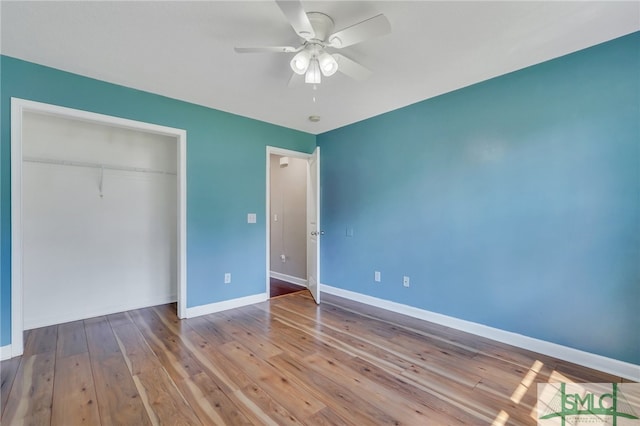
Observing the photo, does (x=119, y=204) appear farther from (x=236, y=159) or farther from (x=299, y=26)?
(x=299, y=26)

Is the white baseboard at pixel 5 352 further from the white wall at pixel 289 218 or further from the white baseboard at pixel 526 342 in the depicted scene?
the white baseboard at pixel 526 342

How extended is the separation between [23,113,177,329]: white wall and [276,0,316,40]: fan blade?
9.85 ft

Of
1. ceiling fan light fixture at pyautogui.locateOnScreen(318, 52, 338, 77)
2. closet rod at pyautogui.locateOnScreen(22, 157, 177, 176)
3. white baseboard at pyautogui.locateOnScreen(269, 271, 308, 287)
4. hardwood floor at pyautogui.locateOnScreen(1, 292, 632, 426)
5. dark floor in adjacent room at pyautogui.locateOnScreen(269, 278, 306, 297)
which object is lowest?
hardwood floor at pyautogui.locateOnScreen(1, 292, 632, 426)

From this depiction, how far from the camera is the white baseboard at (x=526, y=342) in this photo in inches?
84.1

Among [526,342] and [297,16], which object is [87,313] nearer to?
[297,16]

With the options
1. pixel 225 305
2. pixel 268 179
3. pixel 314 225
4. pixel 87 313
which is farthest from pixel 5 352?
pixel 314 225

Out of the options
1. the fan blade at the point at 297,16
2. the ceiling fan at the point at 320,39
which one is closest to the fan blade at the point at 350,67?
the ceiling fan at the point at 320,39

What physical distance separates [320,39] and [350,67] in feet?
0.95

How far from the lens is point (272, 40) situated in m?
2.16

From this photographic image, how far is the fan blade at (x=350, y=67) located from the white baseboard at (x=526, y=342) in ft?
8.57

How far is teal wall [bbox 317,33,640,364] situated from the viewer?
7.06 feet

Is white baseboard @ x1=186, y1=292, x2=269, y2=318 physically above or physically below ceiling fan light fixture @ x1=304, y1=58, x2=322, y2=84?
below

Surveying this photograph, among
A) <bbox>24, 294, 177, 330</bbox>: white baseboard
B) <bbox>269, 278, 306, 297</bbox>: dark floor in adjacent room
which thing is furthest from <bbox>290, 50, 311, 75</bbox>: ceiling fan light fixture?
<bbox>24, 294, 177, 330</bbox>: white baseboard

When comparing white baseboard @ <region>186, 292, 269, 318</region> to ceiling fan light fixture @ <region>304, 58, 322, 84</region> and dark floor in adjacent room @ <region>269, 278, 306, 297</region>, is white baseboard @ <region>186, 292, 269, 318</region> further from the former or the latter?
ceiling fan light fixture @ <region>304, 58, 322, 84</region>
